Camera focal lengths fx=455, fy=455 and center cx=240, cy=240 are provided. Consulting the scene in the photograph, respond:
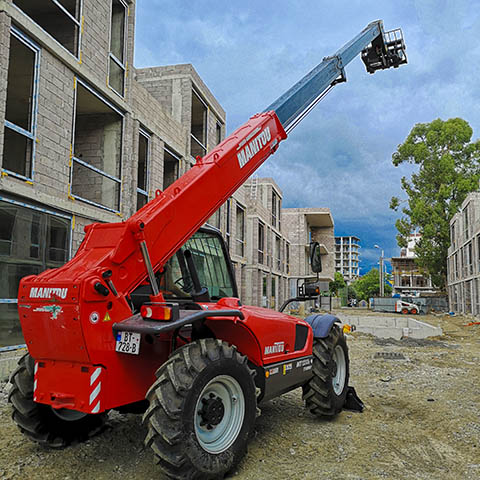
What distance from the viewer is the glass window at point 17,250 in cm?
878

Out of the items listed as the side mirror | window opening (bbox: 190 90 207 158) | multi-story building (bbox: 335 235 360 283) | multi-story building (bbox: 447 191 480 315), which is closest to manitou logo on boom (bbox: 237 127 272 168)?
the side mirror

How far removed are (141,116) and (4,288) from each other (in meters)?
7.00

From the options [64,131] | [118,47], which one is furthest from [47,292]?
[118,47]

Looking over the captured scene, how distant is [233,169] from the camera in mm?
4969

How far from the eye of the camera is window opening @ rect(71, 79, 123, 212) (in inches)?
492

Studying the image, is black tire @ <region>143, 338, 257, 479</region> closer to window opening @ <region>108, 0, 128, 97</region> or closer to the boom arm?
the boom arm

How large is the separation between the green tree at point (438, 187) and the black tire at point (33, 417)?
45001mm

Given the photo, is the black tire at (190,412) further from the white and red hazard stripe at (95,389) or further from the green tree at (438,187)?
the green tree at (438,187)

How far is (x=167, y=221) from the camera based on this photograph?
4148 millimetres

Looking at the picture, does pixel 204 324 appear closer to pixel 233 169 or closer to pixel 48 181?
pixel 233 169

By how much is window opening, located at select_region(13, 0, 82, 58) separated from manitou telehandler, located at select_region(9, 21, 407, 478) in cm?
790

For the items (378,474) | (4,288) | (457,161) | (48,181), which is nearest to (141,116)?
(48,181)

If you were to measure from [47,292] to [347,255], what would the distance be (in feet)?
652

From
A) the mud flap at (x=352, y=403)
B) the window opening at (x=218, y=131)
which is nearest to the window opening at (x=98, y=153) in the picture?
the mud flap at (x=352, y=403)
